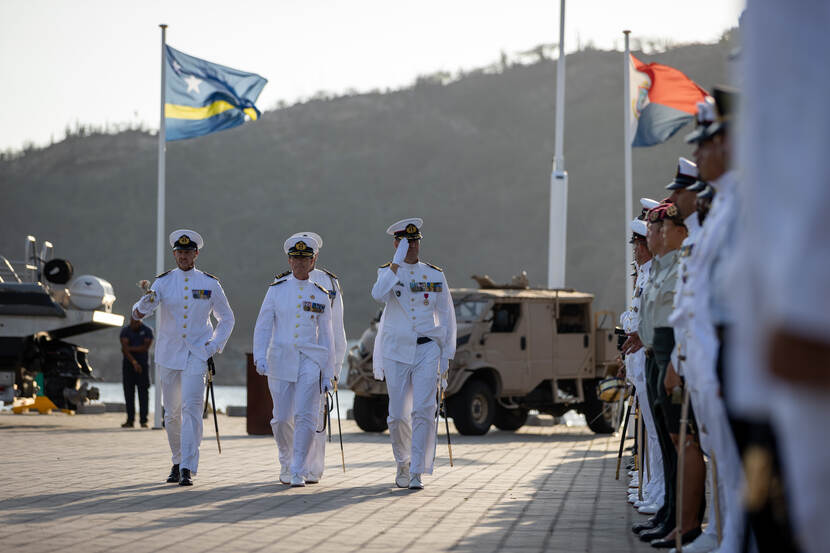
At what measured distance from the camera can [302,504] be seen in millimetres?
9328

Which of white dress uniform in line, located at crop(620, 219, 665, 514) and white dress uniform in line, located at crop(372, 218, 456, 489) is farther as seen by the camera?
white dress uniform in line, located at crop(372, 218, 456, 489)

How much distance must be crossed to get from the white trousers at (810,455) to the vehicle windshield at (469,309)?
731 inches

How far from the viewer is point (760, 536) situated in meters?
4.39

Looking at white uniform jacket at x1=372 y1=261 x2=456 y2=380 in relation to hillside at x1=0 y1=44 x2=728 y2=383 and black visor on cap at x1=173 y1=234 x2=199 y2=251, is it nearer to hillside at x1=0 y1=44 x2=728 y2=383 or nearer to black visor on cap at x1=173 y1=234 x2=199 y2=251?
black visor on cap at x1=173 y1=234 x2=199 y2=251

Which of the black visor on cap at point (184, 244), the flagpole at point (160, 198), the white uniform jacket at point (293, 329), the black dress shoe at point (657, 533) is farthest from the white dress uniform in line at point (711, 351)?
the flagpole at point (160, 198)

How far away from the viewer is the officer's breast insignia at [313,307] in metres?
11.1

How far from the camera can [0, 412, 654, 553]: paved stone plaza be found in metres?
7.27

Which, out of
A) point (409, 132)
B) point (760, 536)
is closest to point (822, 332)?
point (760, 536)

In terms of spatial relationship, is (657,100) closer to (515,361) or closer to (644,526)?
(515,361)


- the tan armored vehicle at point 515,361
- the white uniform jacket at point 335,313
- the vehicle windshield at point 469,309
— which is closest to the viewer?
the white uniform jacket at point 335,313

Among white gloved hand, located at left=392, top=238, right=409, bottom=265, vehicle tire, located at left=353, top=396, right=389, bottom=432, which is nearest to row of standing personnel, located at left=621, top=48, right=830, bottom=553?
white gloved hand, located at left=392, top=238, right=409, bottom=265

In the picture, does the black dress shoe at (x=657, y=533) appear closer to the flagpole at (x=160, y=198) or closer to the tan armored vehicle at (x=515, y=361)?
the tan armored vehicle at (x=515, y=361)

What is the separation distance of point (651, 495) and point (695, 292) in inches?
165

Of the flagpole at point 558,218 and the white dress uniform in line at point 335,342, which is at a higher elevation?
the flagpole at point 558,218
